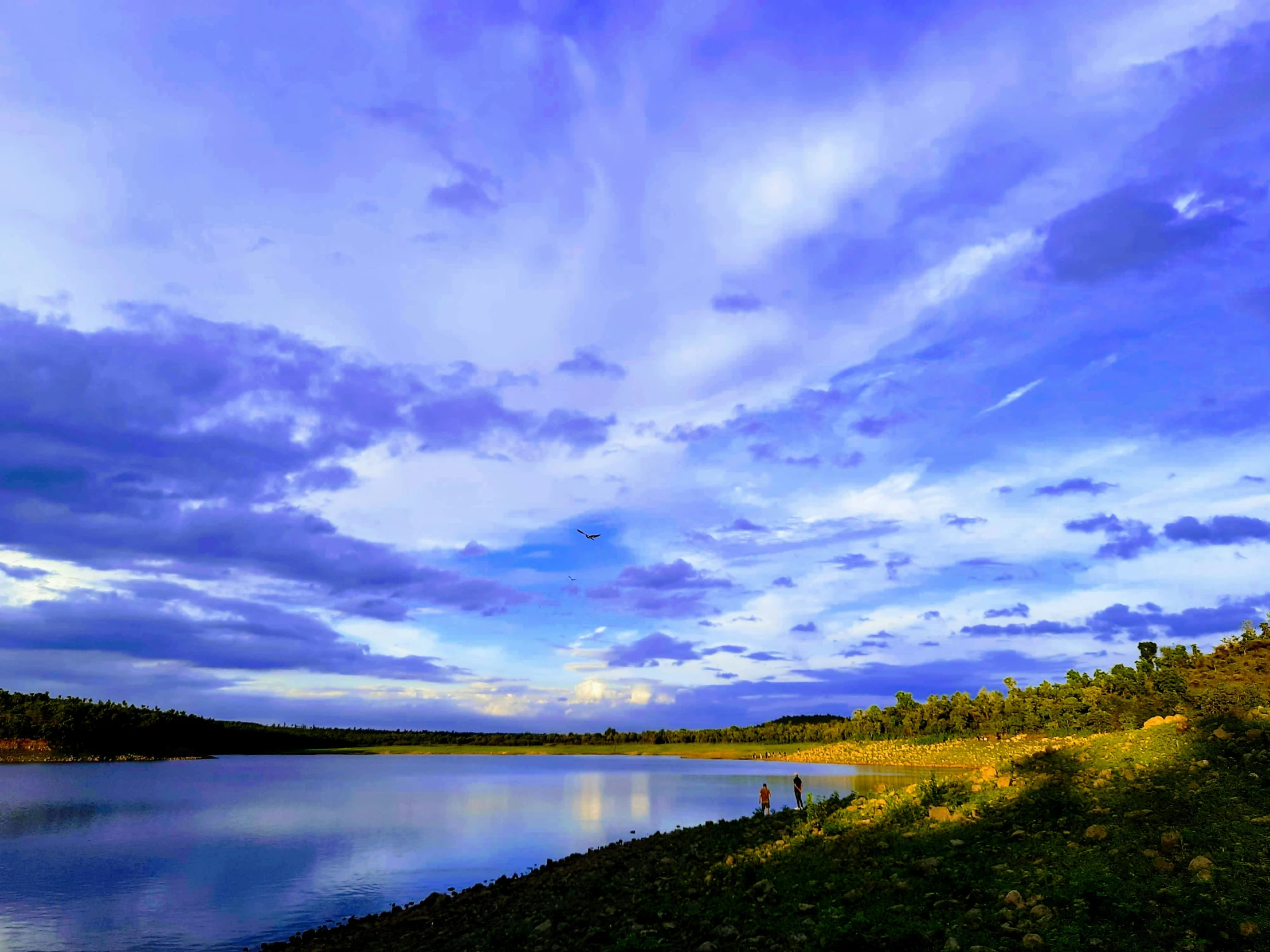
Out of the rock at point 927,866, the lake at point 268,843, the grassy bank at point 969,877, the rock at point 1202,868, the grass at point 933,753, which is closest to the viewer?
the grassy bank at point 969,877

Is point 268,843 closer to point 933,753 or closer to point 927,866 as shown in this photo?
point 927,866

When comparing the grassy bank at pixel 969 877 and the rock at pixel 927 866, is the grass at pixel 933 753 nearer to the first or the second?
the grassy bank at pixel 969 877

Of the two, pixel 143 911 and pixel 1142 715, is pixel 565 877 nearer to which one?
pixel 143 911

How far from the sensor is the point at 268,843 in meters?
67.2

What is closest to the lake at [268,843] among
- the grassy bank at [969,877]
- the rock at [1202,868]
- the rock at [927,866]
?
the grassy bank at [969,877]

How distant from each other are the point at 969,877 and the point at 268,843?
214 feet

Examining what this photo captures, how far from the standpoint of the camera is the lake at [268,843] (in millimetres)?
42062

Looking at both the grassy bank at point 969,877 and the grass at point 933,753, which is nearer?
the grassy bank at point 969,877

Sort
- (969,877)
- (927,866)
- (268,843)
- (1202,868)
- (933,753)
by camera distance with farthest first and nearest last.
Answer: (933,753)
(268,843)
(927,866)
(969,877)
(1202,868)

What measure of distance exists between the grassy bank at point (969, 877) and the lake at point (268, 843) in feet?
36.1

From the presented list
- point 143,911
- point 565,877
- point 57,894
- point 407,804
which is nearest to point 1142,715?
point 565,877

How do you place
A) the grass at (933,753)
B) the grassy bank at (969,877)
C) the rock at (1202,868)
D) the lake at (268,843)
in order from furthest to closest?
1. the grass at (933,753)
2. the lake at (268,843)
3. the rock at (1202,868)
4. the grassy bank at (969,877)

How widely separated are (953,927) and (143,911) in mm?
46358

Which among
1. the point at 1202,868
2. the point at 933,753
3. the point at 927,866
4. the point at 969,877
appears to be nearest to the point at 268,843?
the point at 927,866
